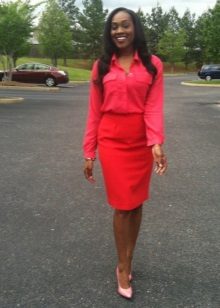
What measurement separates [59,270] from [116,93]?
4.89ft

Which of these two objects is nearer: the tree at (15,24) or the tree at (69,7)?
the tree at (15,24)

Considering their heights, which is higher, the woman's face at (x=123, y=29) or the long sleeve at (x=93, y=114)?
the woman's face at (x=123, y=29)

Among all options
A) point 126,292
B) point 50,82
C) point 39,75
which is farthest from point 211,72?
point 126,292

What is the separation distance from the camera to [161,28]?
87.4 m

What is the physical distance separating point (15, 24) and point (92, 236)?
23396 millimetres

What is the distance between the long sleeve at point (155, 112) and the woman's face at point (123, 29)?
0.22m

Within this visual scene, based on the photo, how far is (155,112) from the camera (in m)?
3.16

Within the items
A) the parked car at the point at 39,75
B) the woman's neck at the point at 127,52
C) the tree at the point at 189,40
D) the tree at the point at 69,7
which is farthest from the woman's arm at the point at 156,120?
the tree at the point at 69,7

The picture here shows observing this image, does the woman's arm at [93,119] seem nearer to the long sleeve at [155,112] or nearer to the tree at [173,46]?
the long sleeve at [155,112]

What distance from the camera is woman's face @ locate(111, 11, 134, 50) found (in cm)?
313

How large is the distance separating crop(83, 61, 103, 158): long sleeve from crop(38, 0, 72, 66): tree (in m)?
43.1

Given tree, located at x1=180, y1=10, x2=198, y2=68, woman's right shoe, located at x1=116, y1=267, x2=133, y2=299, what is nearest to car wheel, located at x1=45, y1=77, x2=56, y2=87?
woman's right shoe, located at x1=116, y1=267, x2=133, y2=299

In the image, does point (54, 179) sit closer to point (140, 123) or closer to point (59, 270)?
point (59, 270)

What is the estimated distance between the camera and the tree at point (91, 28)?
7525 cm
